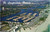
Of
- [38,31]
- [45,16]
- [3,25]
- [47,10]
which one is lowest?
[38,31]

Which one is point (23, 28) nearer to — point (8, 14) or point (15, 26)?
point (15, 26)

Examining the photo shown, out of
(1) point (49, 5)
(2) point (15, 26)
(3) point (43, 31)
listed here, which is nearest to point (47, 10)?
(1) point (49, 5)

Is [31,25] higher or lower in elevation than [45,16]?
lower

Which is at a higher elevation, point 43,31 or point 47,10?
point 47,10

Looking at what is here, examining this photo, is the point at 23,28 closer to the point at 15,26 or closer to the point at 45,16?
the point at 15,26

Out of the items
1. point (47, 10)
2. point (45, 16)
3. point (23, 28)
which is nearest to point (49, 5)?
point (47, 10)
